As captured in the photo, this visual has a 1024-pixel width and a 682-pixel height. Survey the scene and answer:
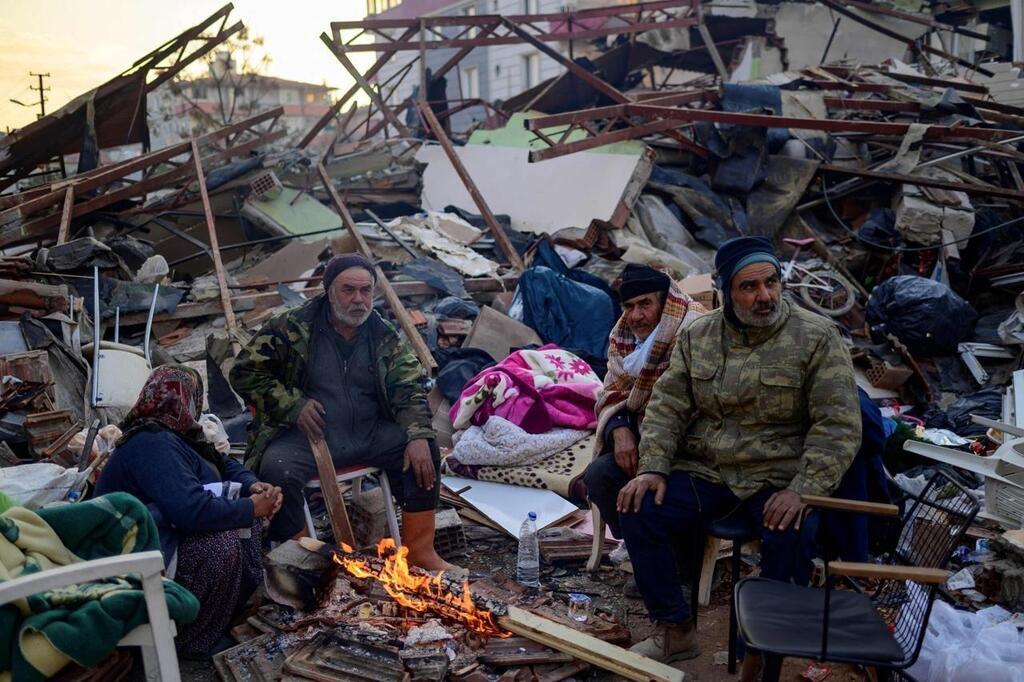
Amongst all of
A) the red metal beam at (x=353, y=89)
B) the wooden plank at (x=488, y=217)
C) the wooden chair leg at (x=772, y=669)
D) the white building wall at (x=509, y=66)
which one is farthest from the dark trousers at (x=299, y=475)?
the white building wall at (x=509, y=66)

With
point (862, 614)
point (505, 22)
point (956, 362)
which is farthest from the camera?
point (505, 22)

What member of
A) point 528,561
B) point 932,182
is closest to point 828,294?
point 932,182

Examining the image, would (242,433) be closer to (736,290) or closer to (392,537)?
(392,537)

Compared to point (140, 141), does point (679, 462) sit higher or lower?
lower

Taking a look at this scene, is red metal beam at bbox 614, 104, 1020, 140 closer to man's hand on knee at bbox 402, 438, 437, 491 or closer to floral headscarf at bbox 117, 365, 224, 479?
man's hand on knee at bbox 402, 438, 437, 491

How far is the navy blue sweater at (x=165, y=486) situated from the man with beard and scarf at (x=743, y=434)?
1766 mm

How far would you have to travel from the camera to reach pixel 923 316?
781 centimetres

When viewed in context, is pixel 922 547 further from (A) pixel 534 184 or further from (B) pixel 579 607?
(A) pixel 534 184

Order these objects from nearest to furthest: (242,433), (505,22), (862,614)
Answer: (862,614)
(242,433)
(505,22)

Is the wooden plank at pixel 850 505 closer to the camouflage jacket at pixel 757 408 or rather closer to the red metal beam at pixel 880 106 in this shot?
the camouflage jacket at pixel 757 408

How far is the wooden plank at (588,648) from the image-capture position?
334cm

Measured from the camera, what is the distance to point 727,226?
1078 centimetres

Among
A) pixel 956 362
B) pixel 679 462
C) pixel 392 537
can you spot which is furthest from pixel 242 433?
pixel 956 362

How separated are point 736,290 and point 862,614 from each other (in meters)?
1.35
